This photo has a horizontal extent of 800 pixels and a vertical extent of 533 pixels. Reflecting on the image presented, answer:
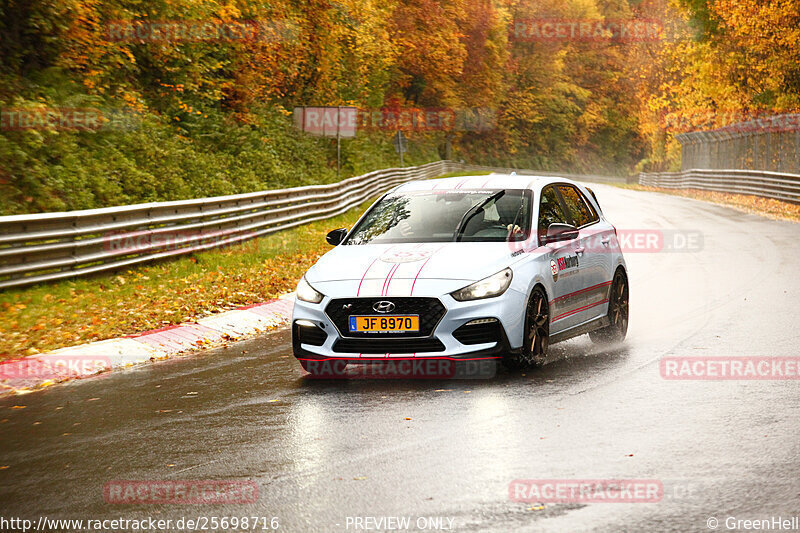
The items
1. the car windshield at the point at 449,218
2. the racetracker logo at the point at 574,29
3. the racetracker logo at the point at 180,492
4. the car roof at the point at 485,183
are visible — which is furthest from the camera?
the racetracker logo at the point at 574,29

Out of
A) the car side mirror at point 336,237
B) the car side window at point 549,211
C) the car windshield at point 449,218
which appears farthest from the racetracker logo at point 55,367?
the car side window at point 549,211

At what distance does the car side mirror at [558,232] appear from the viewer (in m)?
9.57

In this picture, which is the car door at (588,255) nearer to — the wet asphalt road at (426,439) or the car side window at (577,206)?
the car side window at (577,206)

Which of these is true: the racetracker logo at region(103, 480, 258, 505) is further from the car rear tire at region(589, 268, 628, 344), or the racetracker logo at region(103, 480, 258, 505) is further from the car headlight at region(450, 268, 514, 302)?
the car rear tire at region(589, 268, 628, 344)

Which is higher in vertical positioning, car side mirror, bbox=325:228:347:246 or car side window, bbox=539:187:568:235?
car side window, bbox=539:187:568:235

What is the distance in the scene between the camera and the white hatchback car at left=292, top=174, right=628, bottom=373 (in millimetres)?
8484

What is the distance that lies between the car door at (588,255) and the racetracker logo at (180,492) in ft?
16.5


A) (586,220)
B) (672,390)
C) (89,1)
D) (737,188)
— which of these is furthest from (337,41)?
(672,390)

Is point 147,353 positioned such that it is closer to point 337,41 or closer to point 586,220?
point 586,220

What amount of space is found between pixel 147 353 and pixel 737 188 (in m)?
37.4

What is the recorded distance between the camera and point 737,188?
43.7 meters

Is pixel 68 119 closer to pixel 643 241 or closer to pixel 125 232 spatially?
pixel 125 232

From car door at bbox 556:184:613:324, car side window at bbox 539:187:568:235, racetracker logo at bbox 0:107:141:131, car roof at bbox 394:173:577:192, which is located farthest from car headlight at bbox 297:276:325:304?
racetracker logo at bbox 0:107:141:131

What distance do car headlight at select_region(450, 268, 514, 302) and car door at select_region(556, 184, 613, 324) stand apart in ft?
4.77
